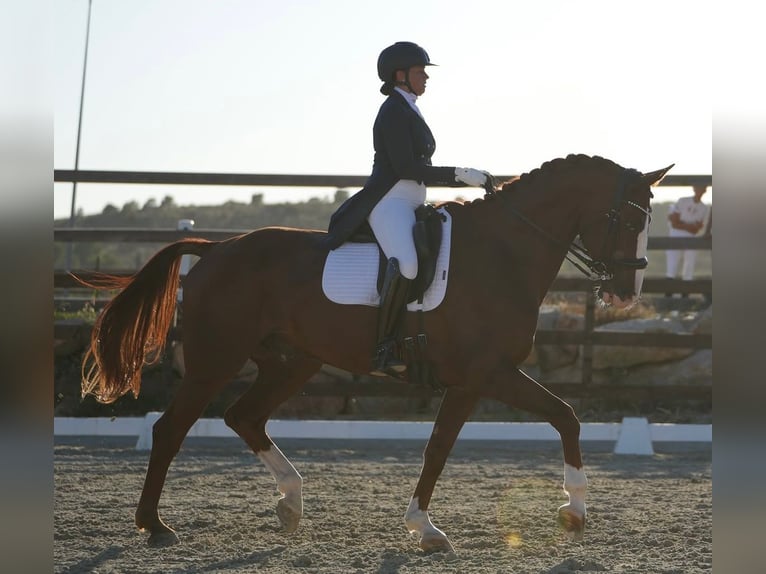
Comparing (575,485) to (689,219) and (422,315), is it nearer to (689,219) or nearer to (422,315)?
(422,315)

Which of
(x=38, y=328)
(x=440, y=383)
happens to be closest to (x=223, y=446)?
(x=440, y=383)

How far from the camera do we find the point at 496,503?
5941 millimetres

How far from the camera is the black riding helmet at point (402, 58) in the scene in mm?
5098

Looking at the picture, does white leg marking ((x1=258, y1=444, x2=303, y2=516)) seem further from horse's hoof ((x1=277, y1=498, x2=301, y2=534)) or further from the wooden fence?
the wooden fence

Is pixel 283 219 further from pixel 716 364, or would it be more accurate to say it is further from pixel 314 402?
pixel 716 364

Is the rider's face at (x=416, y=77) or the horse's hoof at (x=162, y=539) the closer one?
the horse's hoof at (x=162, y=539)

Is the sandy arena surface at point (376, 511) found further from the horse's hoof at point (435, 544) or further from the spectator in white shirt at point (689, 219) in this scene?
the spectator in white shirt at point (689, 219)

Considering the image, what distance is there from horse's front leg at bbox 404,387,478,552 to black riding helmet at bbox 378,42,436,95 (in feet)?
5.49

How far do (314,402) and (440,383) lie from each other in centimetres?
522

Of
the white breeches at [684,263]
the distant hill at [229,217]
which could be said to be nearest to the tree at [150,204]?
the distant hill at [229,217]

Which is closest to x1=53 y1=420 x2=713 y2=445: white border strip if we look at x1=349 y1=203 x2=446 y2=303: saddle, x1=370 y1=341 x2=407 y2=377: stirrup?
x1=370 y1=341 x2=407 y2=377: stirrup

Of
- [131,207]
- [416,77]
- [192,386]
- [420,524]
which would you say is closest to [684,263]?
[416,77]

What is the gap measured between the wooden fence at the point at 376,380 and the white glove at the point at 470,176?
4.69 metres

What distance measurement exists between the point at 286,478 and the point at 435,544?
Answer: 1.04m
